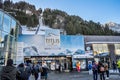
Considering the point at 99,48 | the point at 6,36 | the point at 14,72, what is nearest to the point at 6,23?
the point at 6,36

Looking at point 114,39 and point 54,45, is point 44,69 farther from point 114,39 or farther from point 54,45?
point 114,39

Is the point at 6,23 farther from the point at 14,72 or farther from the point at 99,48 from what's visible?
the point at 99,48

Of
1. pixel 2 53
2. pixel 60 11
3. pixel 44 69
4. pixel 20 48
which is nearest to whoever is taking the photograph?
pixel 2 53

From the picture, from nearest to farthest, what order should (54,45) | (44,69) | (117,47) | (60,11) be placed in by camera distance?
(44,69), (54,45), (117,47), (60,11)

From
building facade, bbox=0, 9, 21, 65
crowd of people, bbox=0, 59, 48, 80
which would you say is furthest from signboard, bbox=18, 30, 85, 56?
crowd of people, bbox=0, 59, 48, 80

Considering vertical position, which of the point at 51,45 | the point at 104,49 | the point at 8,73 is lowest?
the point at 8,73

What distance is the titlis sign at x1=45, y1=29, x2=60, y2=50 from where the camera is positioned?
51531 millimetres

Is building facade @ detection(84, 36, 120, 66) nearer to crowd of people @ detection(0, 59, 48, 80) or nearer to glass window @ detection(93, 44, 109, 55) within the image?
glass window @ detection(93, 44, 109, 55)

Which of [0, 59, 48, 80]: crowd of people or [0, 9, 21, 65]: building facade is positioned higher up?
[0, 9, 21, 65]: building facade

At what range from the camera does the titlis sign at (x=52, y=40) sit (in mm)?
51531

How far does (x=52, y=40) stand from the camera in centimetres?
5159

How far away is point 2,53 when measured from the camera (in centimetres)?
1812

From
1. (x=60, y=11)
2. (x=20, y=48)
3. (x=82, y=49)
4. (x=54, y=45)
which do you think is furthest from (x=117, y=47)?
(x=60, y=11)

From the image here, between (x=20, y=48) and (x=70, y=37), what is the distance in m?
29.5
